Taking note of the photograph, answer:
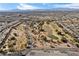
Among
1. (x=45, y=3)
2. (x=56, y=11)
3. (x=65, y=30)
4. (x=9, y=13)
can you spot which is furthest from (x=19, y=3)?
(x=65, y=30)

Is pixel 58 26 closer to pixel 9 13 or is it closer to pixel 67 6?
pixel 67 6

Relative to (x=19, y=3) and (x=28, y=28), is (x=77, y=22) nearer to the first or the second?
(x=28, y=28)

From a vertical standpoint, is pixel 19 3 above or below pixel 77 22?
above

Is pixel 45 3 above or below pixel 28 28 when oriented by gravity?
above

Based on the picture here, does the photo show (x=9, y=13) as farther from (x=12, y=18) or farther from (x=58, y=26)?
(x=58, y=26)

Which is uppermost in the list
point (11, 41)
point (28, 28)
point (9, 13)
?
point (9, 13)

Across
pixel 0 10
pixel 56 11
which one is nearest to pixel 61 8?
pixel 56 11

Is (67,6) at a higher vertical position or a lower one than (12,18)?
higher

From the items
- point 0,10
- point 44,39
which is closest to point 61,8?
point 44,39
